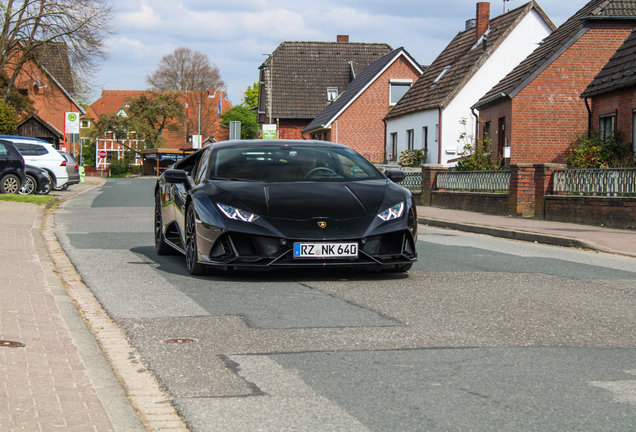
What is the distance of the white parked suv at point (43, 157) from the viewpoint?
2666 cm

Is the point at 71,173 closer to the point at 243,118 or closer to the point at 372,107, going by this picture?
the point at 372,107

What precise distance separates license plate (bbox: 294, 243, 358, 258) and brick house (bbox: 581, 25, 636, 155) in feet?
52.6

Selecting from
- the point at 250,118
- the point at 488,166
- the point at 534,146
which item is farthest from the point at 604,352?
the point at 250,118

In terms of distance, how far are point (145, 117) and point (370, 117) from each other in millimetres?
54037

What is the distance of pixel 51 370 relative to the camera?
3.99m

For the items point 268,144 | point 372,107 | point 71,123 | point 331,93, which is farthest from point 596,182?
point 331,93

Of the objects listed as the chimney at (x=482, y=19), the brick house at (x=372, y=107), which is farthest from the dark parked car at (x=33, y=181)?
the brick house at (x=372, y=107)

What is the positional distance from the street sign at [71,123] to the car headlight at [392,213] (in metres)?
27.5

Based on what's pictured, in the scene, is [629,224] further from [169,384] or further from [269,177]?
[169,384]

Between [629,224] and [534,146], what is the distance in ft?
44.0

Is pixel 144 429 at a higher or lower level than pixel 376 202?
lower

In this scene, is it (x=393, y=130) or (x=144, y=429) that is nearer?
(x=144, y=429)

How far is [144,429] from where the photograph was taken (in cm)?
326

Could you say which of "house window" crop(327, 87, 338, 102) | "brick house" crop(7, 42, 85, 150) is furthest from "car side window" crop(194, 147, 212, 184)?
"house window" crop(327, 87, 338, 102)
